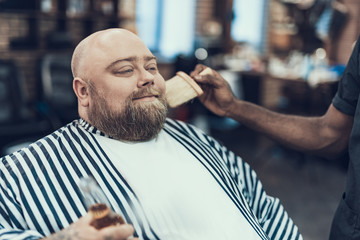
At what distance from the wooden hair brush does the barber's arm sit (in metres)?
0.05

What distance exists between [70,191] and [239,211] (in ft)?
1.74

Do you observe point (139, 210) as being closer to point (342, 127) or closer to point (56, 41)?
point (342, 127)

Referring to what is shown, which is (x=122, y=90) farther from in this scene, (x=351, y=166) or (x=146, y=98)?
(x=351, y=166)

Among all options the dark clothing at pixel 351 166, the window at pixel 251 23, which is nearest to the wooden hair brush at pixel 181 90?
the dark clothing at pixel 351 166

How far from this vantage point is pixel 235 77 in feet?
17.3

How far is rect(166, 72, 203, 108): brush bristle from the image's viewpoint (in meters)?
1.48

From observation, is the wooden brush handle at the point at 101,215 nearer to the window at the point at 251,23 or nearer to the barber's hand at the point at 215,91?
the barber's hand at the point at 215,91

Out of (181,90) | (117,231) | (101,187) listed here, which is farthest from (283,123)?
(117,231)

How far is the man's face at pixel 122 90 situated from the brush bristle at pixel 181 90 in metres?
0.16

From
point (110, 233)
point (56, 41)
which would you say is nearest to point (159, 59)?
point (56, 41)

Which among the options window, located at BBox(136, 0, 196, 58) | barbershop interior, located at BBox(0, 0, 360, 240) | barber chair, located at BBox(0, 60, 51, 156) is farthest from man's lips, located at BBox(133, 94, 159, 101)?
window, located at BBox(136, 0, 196, 58)

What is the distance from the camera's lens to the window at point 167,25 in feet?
19.4

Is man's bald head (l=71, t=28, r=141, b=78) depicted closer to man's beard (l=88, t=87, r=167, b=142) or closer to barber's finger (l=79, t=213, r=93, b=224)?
man's beard (l=88, t=87, r=167, b=142)

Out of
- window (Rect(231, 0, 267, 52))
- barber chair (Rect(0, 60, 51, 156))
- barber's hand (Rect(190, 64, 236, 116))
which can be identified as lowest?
barber chair (Rect(0, 60, 51, 156))
